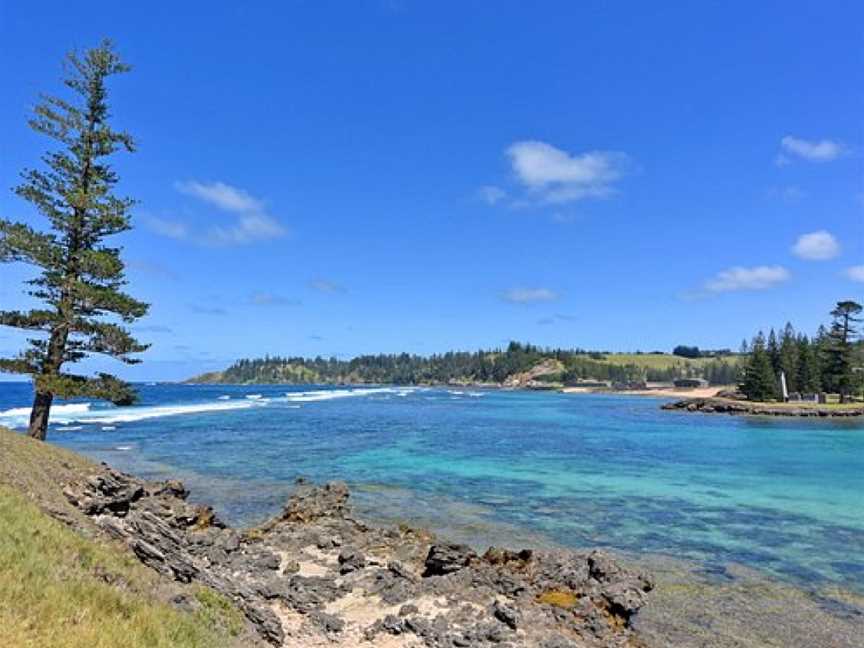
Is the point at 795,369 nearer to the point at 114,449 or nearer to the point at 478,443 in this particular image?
the point at 478,443

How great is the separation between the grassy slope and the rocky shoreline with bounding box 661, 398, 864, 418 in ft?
348

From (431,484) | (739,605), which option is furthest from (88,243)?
(739,605)

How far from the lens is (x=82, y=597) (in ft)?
26.7

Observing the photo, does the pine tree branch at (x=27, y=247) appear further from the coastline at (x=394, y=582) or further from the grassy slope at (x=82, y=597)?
the grassy slope at (x=82, y=597)

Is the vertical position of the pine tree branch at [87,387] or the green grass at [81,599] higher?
the pine tree branch at [87,387]

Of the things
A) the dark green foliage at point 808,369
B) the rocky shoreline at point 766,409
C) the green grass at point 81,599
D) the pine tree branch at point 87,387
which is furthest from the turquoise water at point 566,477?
the dark green foliage at point 808,369

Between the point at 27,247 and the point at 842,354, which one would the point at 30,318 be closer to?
the point at 27,247

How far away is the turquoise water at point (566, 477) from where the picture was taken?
23359 mm

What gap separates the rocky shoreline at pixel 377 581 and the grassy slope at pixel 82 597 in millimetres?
1388

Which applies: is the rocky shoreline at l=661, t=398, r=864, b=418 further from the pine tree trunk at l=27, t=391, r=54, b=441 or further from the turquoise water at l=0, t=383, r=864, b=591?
the pine tree trunk at l=27, t=391, r=54, b=441

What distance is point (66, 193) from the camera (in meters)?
27.6

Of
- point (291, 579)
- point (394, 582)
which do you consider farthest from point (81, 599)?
point (394, 582)

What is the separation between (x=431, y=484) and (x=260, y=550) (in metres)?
16.4

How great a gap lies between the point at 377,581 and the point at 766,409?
340 feet
